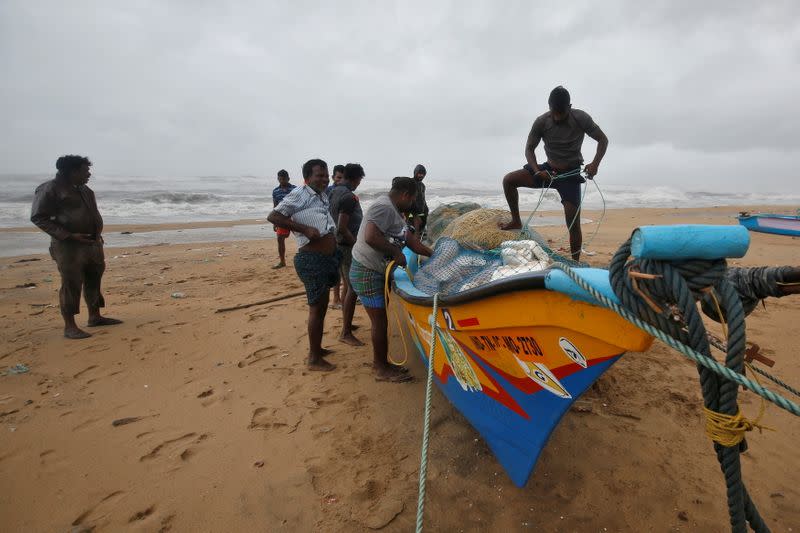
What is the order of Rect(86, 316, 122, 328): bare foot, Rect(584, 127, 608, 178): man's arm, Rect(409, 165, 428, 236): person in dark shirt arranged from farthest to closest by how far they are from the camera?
1. Rect(409, 165, 428, 236): person in dark shirt
2. Rect(86, 316, 122, 328): bare foot
3. Rect(584, 127, 608, 178): man's arm

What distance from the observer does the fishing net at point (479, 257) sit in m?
2.90

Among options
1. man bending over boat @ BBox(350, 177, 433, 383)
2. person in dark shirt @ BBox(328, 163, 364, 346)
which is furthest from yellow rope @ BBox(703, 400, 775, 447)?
person in dark shirt @ BBox(328, 163, 364, 346)

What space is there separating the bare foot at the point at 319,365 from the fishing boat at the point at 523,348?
1435 mm

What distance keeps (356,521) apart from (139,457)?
1547mm

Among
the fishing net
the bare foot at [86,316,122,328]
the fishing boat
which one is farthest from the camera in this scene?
the bare foot at [86,316,122,328]

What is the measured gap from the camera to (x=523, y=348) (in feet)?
6.45

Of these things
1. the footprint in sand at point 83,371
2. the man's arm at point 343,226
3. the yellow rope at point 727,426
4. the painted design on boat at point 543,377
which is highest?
the man's arm at point 343,226

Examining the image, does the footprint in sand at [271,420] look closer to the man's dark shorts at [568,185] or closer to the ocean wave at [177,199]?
the man's dark shorts at [568,185]

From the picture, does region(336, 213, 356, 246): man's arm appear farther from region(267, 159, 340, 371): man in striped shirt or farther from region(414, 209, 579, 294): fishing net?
region(414, 209, 579, 294): fishing net

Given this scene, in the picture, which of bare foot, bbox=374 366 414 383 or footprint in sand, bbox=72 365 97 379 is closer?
bare foot, bbox=374 366 414 383

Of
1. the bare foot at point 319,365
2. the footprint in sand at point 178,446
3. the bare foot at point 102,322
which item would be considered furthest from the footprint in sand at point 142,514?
the bare foot at point 102,322

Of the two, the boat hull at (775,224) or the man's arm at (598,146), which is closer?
the man's arm at (598,146)

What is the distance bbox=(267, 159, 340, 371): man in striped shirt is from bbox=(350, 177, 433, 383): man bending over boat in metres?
0.33

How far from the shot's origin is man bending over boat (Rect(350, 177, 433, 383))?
3369mm
